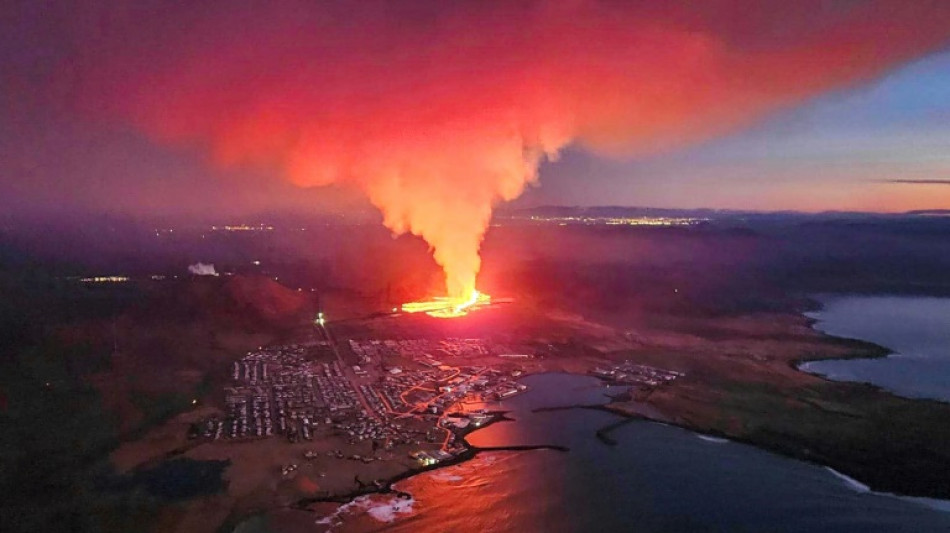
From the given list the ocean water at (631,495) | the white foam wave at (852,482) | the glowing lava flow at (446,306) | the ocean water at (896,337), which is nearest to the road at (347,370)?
the ocean water at (631,495)

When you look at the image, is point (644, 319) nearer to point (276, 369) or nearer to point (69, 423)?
point (276, 369)

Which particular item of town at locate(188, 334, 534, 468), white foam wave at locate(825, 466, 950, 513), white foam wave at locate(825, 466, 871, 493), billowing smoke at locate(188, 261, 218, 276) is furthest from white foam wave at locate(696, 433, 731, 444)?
billowing smoke at locate(188, 261, 218, 276)

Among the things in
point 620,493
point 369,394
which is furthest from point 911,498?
point 369,394

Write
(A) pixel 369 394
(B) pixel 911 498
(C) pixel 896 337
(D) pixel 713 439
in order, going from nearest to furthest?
(B) pixel 911 498 < (D) pixel 713 439 < (A) pixel 369 394 < (C) pixel 896 337

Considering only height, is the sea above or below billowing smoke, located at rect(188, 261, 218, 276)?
below

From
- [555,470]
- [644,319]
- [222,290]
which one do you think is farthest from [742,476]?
[222,290]

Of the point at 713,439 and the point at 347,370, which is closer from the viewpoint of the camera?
the point at 713,439

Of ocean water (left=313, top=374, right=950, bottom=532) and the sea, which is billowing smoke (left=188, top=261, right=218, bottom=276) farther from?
ocean water (left=313, top=374, right=950, bottom=532)

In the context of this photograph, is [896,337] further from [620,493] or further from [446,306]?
[620,493]
